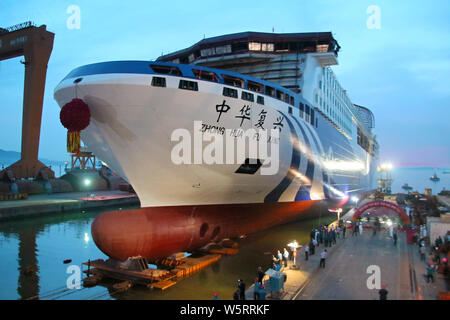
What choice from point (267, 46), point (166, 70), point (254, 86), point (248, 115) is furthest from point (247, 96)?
point (267, 46)

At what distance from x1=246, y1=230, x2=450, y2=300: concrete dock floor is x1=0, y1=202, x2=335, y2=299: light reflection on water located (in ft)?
7.33

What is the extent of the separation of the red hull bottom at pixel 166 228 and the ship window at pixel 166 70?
5.45m

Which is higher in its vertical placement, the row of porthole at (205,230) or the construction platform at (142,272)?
the row of porthole at (205,230)

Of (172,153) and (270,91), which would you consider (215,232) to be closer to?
(172,153)

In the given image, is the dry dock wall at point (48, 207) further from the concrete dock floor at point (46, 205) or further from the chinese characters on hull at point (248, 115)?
the chinese characters on hull at point (248, 115)

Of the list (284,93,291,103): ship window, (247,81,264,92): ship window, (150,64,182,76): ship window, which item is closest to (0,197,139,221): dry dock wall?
(150,64,182,76): ship window

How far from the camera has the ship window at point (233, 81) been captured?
13.4 m

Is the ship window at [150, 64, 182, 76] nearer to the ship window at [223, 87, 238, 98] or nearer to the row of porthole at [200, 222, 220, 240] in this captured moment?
the ship window at [223, 87, 238, 98]

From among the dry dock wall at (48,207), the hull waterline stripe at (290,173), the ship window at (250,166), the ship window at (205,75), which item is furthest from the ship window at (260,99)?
the dry dock wall at (48,207)

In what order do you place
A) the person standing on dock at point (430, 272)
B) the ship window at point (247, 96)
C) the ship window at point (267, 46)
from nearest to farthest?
the person standing on dock at point (430, 272), the ship window at point (247, 96), the ship window at point (267, 46)

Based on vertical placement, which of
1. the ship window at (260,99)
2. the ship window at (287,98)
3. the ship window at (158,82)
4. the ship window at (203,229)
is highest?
the ship window at (287,98)

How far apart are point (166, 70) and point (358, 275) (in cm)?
1029

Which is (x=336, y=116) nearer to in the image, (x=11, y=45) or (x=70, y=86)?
(x=70, y=86)

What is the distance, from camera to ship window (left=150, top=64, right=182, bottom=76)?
11900 mm
